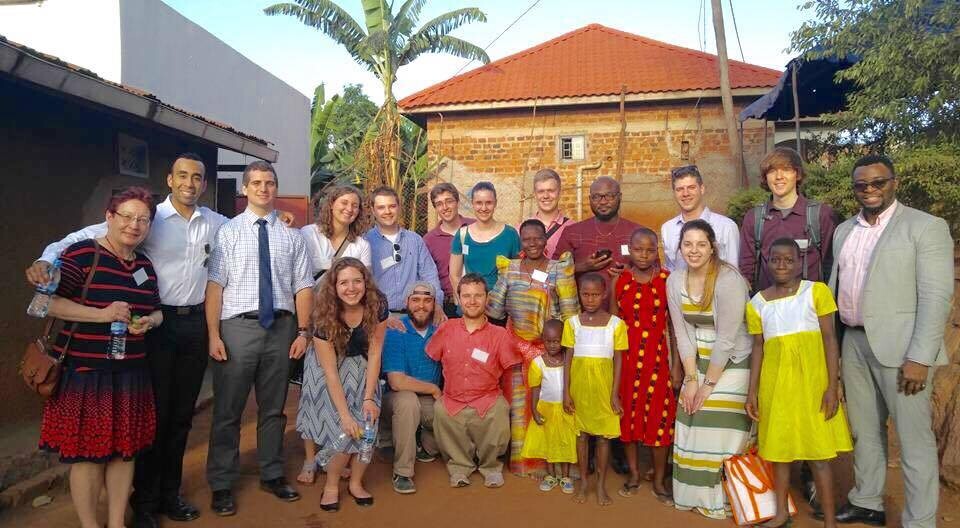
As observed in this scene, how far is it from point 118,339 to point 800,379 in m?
3.45

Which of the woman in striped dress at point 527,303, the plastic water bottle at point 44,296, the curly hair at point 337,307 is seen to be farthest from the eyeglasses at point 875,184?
the plastic water bottle at point 44,296

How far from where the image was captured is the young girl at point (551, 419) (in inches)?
172

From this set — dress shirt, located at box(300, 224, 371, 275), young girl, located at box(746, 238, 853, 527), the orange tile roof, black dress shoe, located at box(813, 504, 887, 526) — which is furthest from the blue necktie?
the orange tile roof

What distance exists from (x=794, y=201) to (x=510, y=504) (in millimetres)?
2506

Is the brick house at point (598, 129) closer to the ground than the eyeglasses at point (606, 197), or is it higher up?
higher up

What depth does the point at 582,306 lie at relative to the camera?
4.30 meters

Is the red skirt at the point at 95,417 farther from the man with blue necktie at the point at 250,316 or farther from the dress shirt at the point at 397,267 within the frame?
the dress shirt at the point at 397,267

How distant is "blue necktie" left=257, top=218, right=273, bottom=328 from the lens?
13.0 ft

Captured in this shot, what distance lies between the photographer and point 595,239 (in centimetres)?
452

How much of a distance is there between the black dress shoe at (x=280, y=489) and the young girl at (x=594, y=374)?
1753 millimetres

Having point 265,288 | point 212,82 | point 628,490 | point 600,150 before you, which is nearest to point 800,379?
point 628,490

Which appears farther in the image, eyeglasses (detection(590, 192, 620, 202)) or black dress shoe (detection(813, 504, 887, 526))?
eyeglasses (detection(590, 192, 620, 202))

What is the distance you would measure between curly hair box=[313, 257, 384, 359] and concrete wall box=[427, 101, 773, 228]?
8573mm

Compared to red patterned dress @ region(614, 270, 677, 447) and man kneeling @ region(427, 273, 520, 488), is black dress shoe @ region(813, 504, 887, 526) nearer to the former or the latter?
red patterned dress @ region(614, 270, 677, 447)
